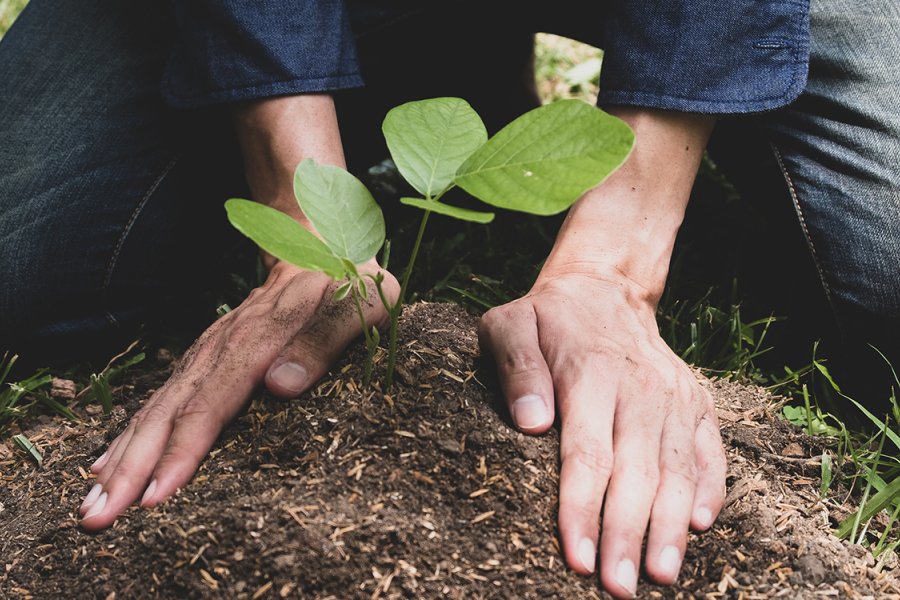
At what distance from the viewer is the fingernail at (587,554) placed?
0.94 meters

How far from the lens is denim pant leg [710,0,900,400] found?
161 centimetres

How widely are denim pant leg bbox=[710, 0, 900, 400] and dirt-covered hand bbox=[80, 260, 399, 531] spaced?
1.19m

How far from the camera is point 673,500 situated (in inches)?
40.4

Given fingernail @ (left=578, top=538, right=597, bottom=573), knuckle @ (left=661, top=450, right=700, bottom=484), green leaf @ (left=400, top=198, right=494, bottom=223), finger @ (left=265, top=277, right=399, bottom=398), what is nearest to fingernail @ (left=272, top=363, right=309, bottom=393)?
finger @ (left=265, top=277, right=399, bottom=398)

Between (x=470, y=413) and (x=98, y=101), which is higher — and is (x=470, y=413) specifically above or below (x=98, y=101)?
below

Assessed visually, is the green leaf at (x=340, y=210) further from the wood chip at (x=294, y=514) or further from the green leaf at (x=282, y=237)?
the wood chip at (x=294, y=514)

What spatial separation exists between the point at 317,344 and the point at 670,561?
2.31 feet

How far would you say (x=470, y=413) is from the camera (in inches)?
43.1

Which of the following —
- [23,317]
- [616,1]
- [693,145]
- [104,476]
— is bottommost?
[23,317]

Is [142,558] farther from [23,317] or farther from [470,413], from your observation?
[23,317]

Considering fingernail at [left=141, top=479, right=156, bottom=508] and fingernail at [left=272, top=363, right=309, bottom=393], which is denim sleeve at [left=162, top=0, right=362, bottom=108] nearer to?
fingernail at [left=272, top=363, right=309, bottom=393]

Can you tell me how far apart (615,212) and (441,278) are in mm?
660

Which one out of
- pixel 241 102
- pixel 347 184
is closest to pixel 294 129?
pixel 241 102

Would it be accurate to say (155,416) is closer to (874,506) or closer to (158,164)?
(158,164)
